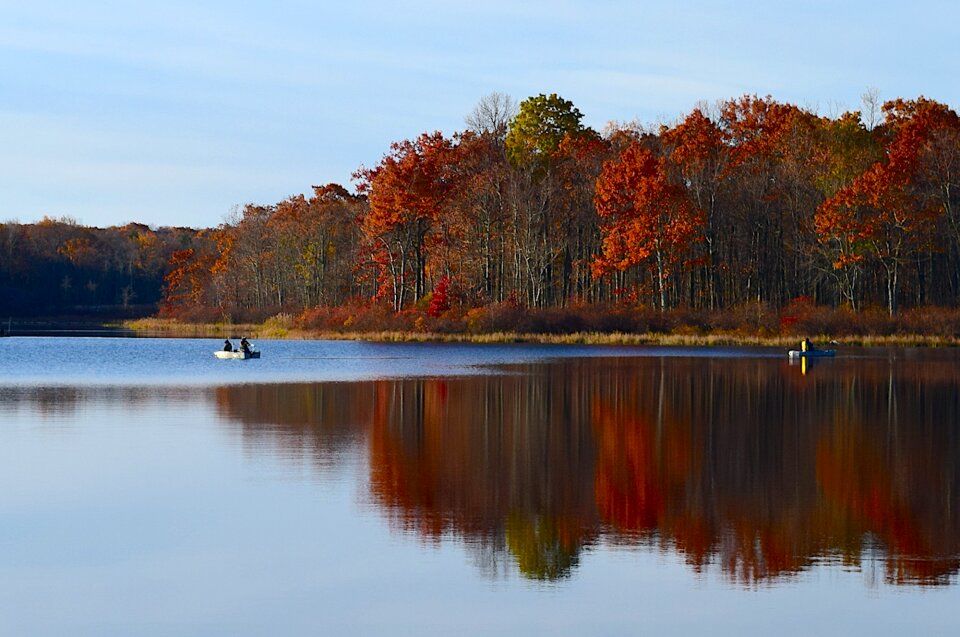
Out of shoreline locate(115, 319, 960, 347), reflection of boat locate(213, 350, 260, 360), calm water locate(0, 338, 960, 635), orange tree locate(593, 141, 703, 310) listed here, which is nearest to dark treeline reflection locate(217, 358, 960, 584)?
calm water locate(0, 338, 960, 635)

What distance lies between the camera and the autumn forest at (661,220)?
74.7 meters

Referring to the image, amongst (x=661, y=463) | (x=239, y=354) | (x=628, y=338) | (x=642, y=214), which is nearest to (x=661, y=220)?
(x=642, y=214)

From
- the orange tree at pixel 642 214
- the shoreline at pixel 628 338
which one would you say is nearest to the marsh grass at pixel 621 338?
the shoreline at pixel 628 338

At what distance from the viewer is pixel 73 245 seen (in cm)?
15550

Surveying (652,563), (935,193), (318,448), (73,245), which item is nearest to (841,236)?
(935,193)

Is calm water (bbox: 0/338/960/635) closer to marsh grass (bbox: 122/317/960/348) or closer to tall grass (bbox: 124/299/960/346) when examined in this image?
marsh grass (bbox: 122/317/960/348)

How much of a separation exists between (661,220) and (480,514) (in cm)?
6216

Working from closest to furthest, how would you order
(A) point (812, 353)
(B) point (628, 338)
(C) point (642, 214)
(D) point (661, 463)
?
(D) point (661, 463) < (A) point (812, 353) < (B) point (628, 338) < (C) point (642, 214)

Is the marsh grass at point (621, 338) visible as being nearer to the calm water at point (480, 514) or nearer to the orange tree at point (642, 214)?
the orange tree at point (642, 214)

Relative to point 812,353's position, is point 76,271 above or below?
above

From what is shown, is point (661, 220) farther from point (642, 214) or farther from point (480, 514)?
point (480, 514)

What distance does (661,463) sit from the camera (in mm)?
21531

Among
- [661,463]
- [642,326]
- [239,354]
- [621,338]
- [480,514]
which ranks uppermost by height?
[642,326]

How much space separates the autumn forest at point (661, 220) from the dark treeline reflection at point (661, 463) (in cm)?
3558
